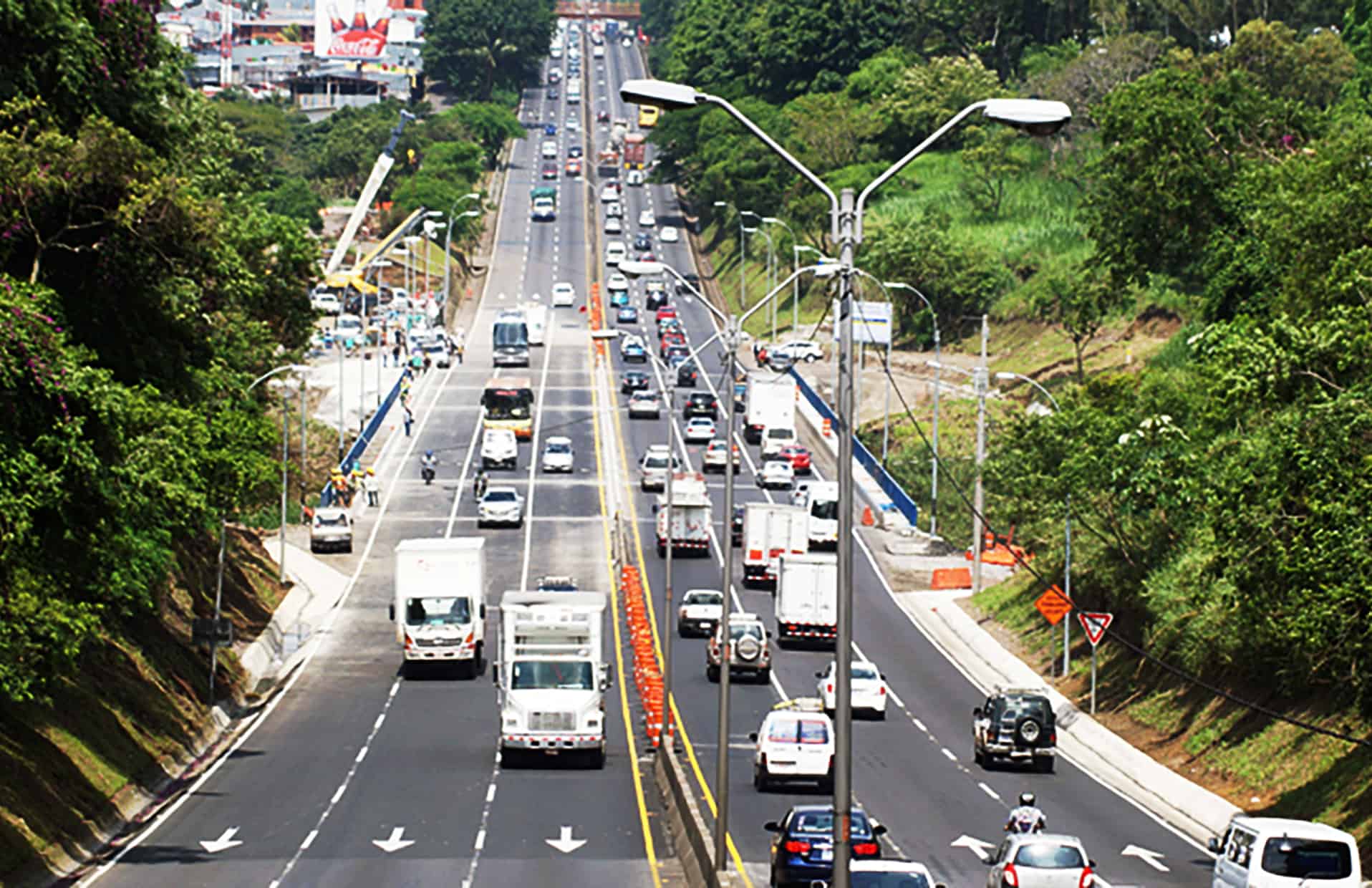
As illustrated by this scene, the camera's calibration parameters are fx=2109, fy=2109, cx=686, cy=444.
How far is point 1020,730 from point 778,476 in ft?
145

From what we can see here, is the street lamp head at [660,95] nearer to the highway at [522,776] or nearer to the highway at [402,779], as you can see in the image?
the highway at [402,779]

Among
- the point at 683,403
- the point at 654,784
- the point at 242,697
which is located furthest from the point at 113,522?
the point at 683,403

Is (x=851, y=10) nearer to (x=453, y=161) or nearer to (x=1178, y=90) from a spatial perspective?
(x=453, y=161)

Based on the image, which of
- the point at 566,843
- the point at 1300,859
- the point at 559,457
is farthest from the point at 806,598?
the point at 1300,859

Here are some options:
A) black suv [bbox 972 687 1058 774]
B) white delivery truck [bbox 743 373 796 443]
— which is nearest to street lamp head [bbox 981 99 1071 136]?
black suv [bbox 972 687 1058 774]

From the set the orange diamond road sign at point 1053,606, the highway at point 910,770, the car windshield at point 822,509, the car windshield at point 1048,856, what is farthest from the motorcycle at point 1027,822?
the car windshield at point 822,509

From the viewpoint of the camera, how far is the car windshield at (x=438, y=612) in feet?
192

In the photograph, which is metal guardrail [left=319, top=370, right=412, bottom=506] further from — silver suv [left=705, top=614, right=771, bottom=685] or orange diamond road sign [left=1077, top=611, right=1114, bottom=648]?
orange diamond road sign [left=1077, top=611, right=1114, bottom=648]

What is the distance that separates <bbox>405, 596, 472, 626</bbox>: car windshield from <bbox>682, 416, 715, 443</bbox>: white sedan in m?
42.8

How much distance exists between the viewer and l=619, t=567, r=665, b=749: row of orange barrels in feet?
175

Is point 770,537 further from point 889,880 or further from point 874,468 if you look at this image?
point 889,880

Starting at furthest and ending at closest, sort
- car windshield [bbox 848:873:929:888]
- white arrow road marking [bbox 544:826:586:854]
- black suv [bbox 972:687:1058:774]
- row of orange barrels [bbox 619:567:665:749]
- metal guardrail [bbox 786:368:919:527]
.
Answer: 1. metal guardrail [bbox 786:368:919:527]
2. row of orange barrels [bbox 619:567:665:749]
3. black suv [bbox 972:687:1058:774]
4. white arrow road marking [bbox 544:826:586:854]
5. car windshield [bbox 848:873:929:888]

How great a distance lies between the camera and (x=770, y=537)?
239ft

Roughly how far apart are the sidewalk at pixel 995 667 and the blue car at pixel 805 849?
465 inches
